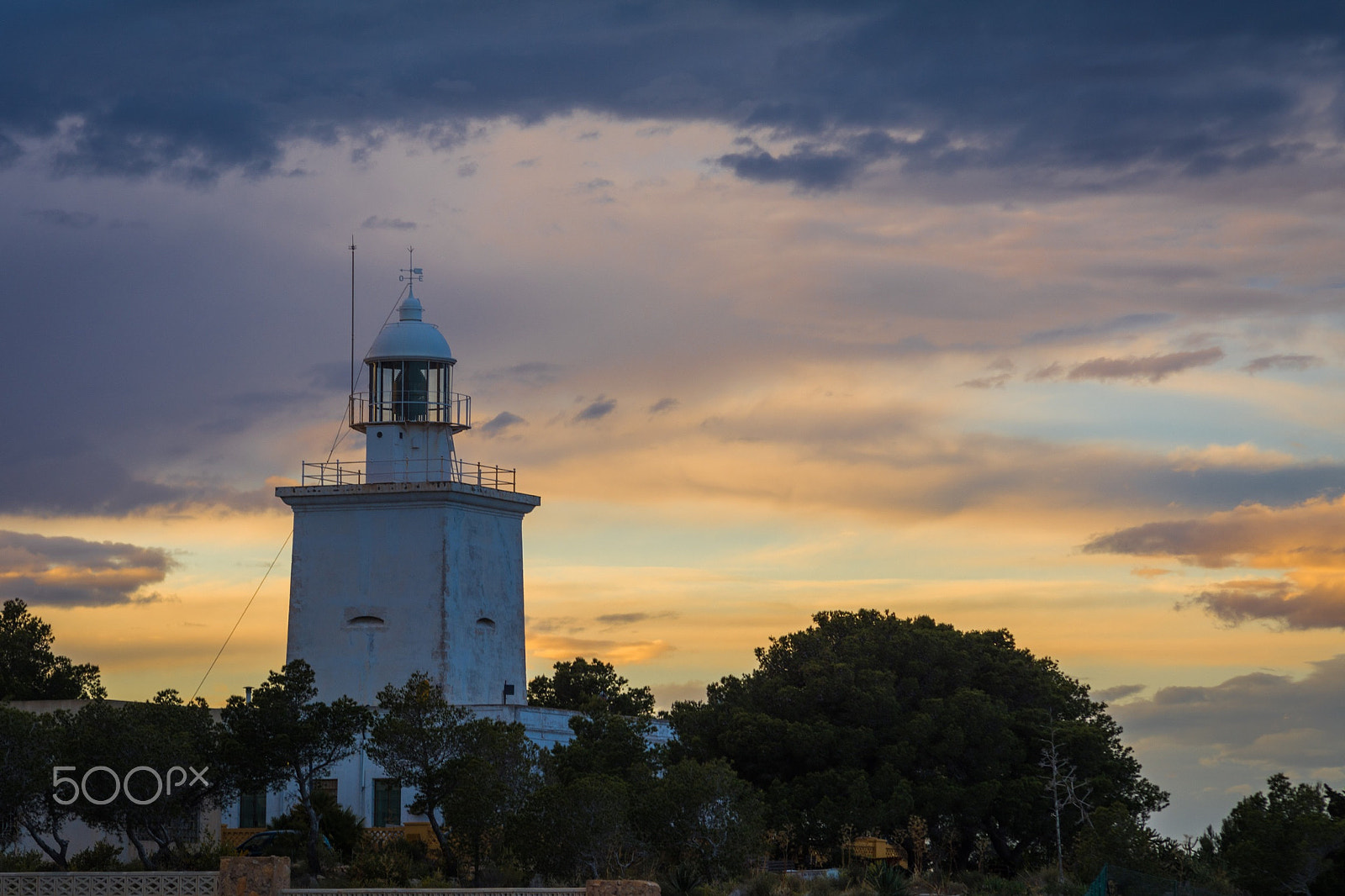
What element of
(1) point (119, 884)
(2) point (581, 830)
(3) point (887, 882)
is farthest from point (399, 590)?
(3) point (887, 882)

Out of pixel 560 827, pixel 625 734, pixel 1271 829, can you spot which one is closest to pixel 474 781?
pixel 560 827

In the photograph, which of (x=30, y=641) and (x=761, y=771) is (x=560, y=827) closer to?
(x=761, y=771)

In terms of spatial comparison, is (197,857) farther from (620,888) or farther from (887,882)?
(887,882)

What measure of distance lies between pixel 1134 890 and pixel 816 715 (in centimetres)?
1318

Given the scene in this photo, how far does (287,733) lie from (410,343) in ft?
42.1

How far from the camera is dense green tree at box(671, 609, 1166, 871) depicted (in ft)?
131

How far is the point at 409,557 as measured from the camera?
42844mm

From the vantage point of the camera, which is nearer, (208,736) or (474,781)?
(474,781)

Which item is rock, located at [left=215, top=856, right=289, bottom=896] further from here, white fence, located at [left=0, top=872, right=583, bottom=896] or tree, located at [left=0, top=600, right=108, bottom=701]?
tree, located at [left=0, top=600, right=108, bottom=701]

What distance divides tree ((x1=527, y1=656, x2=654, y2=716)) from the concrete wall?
831 cm

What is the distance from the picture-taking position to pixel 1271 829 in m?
31.8

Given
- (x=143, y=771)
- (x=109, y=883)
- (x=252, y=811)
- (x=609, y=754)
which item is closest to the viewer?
(x=109, y=883)

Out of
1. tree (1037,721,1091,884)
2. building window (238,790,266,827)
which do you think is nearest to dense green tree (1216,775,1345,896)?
tree (1037,721,1091,884)

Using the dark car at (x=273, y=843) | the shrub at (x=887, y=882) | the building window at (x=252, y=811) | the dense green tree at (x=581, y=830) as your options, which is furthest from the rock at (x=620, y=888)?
the building window at (x=252, y=811)
